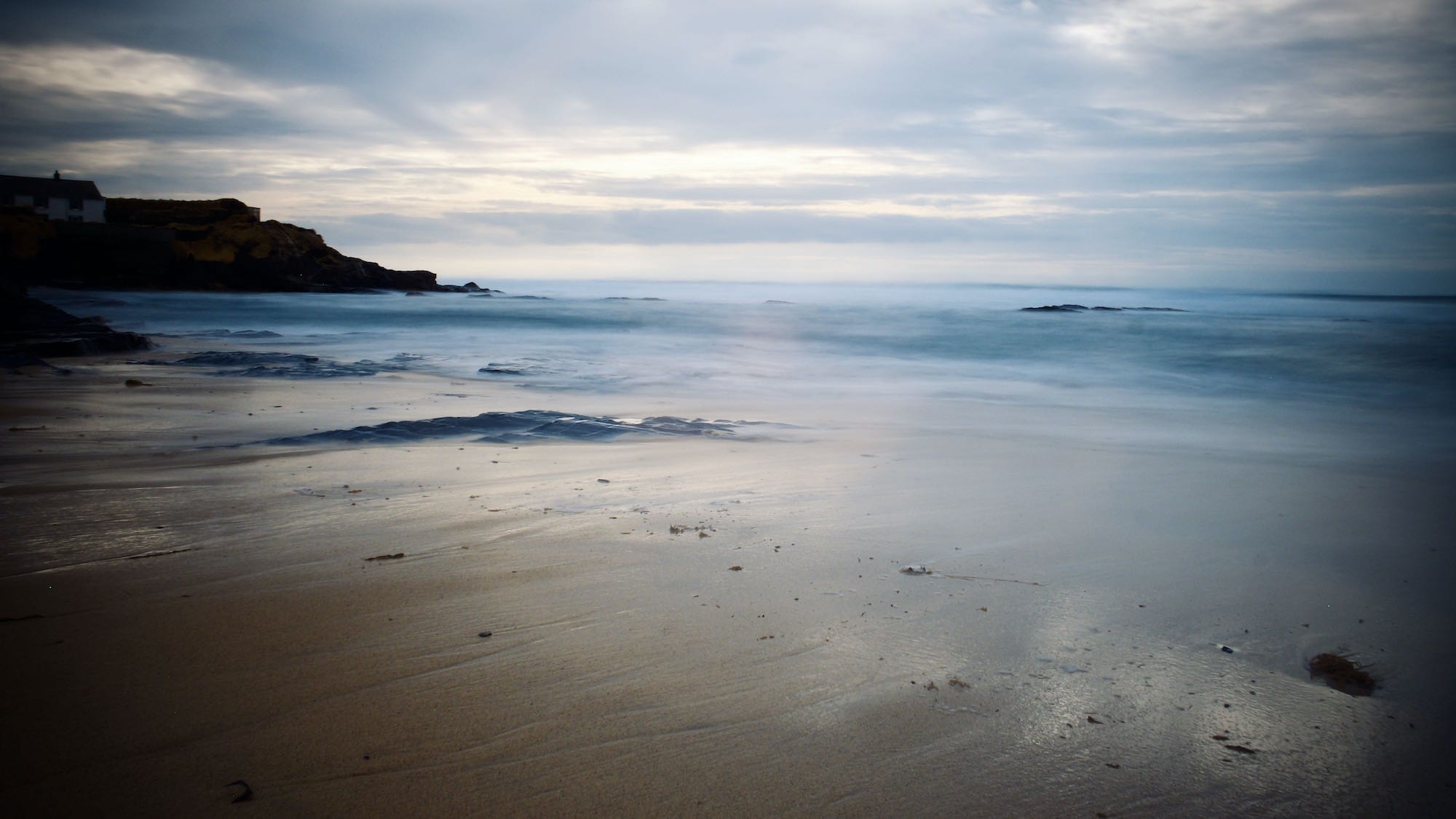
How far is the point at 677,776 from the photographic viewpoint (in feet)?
5.43

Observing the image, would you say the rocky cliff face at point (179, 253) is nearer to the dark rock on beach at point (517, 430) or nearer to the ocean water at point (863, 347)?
the ocean water at point (863, 347)

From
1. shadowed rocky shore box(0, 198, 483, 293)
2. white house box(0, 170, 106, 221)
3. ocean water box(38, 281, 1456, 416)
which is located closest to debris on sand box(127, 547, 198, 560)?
ocean water box(38, 281, 1456, 416)

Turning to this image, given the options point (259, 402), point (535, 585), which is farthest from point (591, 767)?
point (259, 402)

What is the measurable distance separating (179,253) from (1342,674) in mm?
43309

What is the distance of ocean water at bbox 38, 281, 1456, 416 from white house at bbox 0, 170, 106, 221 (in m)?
16.4

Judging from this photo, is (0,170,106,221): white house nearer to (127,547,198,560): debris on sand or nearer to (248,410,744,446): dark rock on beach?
(248,410,744,446): dark rock on beach

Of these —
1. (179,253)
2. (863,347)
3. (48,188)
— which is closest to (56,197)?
(48,188)

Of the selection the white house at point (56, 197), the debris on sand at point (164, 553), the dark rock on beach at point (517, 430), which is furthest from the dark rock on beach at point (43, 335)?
the white house at point (56, 197)

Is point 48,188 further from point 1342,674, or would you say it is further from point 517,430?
point 1342,674

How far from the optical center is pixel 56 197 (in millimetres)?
41594

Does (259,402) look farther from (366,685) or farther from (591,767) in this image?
(591,767)

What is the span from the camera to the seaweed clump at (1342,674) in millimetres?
2193

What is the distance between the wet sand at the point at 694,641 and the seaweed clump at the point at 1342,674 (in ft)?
0.25

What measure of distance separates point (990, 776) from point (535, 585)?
158 cm
